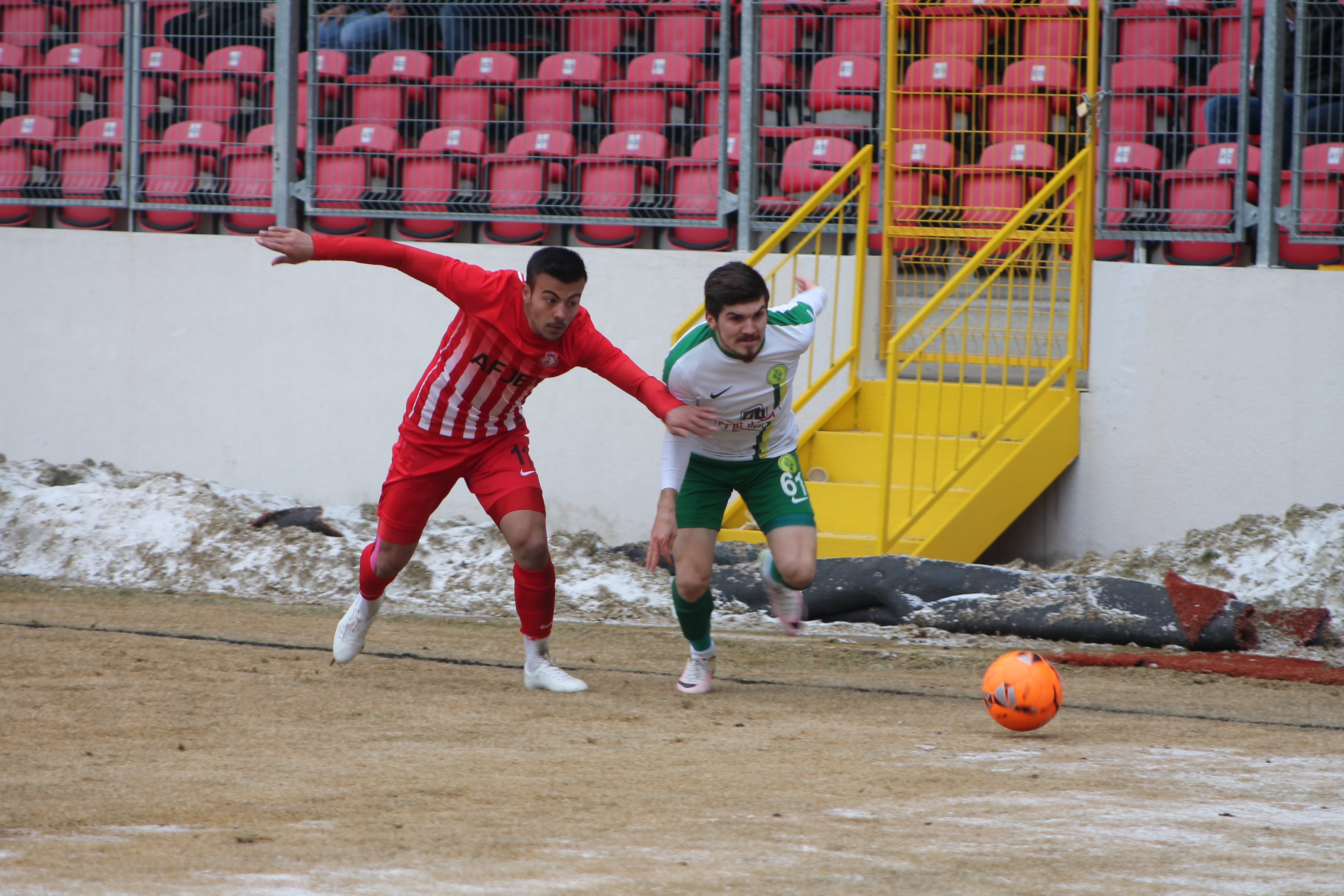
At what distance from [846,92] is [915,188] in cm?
87

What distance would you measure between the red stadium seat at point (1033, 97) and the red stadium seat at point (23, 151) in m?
7.59

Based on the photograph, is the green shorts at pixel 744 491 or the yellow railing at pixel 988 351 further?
the yellow railing at pixel 988 351

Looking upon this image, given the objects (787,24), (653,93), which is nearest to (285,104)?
(653,93)

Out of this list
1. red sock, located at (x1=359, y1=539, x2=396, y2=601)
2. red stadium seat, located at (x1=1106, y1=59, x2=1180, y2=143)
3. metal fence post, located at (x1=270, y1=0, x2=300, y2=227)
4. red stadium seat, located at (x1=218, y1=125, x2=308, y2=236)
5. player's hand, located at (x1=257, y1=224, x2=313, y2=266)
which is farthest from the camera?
red stadium seat, located at (x1=218, y1=125, x2=308, y2=236)

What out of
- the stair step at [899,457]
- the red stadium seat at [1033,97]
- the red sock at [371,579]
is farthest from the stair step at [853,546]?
the red stadium seat at [1033,97]

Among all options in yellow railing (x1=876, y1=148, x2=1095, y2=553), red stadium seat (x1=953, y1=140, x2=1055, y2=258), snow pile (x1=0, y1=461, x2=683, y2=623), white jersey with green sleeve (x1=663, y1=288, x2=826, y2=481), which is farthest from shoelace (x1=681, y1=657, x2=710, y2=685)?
red stadium seat (x1=953, y1=140, x2=1055, y2=258)

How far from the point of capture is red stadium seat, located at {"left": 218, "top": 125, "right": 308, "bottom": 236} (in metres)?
11.0

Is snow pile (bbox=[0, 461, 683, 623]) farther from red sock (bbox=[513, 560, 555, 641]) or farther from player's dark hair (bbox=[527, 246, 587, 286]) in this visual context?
player's dark hair (bbox=[527, 246, 587, 286])

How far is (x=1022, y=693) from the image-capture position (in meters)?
4.91

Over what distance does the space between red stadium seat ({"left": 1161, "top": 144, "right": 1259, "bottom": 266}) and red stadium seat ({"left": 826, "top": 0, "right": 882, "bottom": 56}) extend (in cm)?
227

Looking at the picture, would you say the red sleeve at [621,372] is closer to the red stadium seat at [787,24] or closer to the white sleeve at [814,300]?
the white sleeve at [814,300]

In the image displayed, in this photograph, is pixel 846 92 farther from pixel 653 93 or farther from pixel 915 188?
pixel 653 93

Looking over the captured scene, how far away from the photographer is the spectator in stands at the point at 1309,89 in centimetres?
870

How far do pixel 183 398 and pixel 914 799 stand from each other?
8.39 meters
